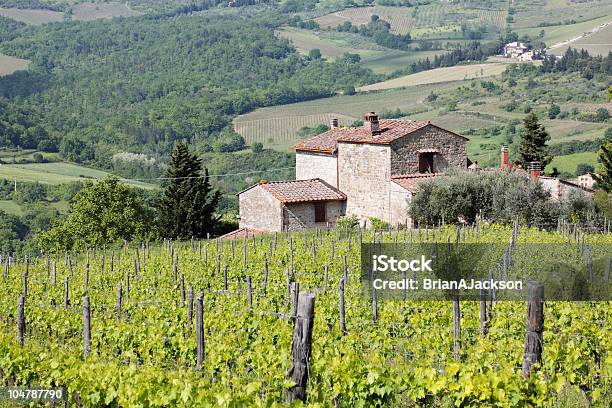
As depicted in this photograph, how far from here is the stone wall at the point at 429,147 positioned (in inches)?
1326

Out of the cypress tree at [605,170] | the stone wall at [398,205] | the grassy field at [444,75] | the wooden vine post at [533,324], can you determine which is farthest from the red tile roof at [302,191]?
the grassy field at [444,75]

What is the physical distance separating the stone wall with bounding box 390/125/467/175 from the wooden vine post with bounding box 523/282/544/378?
24.3 metres

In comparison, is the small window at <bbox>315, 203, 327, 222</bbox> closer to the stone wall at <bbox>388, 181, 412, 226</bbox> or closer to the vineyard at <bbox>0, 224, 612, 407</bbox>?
the stone wall at <bbox>388, 181, 412, 226</bbox>

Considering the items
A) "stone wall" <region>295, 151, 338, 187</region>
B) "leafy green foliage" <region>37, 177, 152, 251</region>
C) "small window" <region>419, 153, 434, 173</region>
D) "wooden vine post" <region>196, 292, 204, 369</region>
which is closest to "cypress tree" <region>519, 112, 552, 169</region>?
"small window" <region>419, 153, 434, 173</region>

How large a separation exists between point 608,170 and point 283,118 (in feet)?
281

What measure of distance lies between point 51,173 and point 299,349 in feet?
268

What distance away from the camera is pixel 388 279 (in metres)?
18.7

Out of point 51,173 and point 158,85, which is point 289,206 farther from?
point 158,85

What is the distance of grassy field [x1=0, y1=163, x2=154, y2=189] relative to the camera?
81938mm

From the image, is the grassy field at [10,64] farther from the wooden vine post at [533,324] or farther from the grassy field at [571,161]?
the wooden vine post at [533,324]

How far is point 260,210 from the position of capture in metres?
34.8

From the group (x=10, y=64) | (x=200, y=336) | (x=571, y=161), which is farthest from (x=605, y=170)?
(x=10, y=64)

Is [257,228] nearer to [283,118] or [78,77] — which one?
Answer: [283,118]

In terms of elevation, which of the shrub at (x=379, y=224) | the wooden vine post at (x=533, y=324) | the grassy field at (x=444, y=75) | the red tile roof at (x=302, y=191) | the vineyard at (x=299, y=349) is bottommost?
the vineyard at (x=299, y=349)
